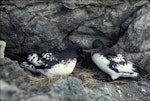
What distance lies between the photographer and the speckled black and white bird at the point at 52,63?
25.6ft

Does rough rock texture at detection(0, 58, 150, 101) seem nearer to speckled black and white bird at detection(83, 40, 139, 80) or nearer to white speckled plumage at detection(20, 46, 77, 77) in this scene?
speckled black and white bird at detection(83, 40, 139, 80)

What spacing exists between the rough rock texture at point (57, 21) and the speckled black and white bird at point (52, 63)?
344 mm

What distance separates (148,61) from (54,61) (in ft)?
5.83

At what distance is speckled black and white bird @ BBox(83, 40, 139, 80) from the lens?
8.05 metres

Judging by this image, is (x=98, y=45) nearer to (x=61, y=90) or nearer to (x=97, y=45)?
(x=97, y=45)

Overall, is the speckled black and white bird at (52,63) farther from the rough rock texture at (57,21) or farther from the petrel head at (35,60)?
the rough rock texture at (57,21)

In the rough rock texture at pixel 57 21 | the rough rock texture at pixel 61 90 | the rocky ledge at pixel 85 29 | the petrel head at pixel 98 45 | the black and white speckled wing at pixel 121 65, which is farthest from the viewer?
the petrel head at pixel 98 45

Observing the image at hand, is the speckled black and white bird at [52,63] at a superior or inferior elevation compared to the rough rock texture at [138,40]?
inferior

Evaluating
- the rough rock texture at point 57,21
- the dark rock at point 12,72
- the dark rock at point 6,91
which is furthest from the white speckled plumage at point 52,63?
the dark rock at point 6,91

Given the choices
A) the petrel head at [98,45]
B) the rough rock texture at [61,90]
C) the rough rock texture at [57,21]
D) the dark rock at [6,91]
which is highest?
the rough rock texture at [57,21]

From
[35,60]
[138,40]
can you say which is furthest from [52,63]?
[138,40]

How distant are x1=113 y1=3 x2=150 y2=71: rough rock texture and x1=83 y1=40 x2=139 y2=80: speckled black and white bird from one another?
202mm

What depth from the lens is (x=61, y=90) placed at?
6.66 m

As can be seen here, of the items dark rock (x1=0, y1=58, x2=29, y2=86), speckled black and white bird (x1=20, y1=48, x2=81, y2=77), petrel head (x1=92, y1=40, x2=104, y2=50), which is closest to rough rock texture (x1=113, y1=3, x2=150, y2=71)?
petrel head (x1=92, y1=40, x2=104, y2=50)
